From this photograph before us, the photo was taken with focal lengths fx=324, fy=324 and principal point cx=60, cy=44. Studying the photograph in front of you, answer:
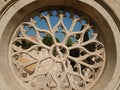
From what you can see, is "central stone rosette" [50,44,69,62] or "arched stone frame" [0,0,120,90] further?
"central stone rosette" [50,44,69,62]

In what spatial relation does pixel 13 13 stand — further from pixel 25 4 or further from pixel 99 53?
pixel 99 53

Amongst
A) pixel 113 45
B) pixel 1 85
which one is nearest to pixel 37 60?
pixel 1 85

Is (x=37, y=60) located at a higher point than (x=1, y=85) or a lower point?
higher

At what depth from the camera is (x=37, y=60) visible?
6.31 m

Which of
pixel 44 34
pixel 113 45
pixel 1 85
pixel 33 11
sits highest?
pixel 33 11

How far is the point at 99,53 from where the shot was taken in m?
6.25

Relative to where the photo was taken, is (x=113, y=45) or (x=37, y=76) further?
(x=37, y=76)

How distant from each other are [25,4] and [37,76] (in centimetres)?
144

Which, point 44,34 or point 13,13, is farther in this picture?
point 44,34

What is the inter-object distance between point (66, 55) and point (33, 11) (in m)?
1.07

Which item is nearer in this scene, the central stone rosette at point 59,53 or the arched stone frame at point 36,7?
the arched stone frame at point 36,7

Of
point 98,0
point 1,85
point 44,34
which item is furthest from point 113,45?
point 1,85

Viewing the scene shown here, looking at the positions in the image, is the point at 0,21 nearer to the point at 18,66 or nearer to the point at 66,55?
the point at 18,66

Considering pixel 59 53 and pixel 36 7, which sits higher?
pixel 36 7
